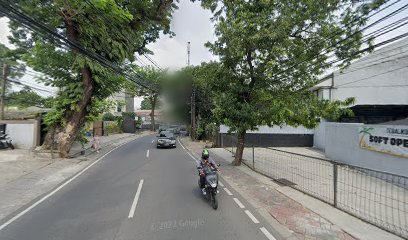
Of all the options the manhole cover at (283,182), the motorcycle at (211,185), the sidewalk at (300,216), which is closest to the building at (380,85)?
the manhole cover at (283,182)

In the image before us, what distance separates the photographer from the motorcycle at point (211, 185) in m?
7.00

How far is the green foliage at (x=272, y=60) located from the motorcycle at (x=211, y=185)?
473cm

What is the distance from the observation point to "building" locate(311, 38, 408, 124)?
58.6 ft

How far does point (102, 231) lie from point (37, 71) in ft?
52.8

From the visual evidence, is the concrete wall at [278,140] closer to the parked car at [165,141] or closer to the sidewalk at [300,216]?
the parked car at [165,141]

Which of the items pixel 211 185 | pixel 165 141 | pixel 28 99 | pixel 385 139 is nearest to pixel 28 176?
pixel 211 185

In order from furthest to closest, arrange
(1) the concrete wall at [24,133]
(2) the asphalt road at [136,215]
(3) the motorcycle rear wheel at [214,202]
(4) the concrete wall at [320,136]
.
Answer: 1. (4) the concrete wall at [320,136]
2. (1) the concrete wall at [24,133]
3. (3) the motorcycle rear wheel at [214,202]
4. (2) the asphalt road at [136,215]

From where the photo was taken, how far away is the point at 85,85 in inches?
643

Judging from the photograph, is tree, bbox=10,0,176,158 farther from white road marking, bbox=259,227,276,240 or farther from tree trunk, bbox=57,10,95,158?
white road marking, bbox=259,227,276,240

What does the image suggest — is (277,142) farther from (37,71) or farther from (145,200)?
(37,71)

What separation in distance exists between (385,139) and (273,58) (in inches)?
256

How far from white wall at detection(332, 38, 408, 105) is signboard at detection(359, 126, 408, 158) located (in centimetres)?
654

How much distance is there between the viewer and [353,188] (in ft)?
31.2

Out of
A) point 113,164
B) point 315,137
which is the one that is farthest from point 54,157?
point 315,137
